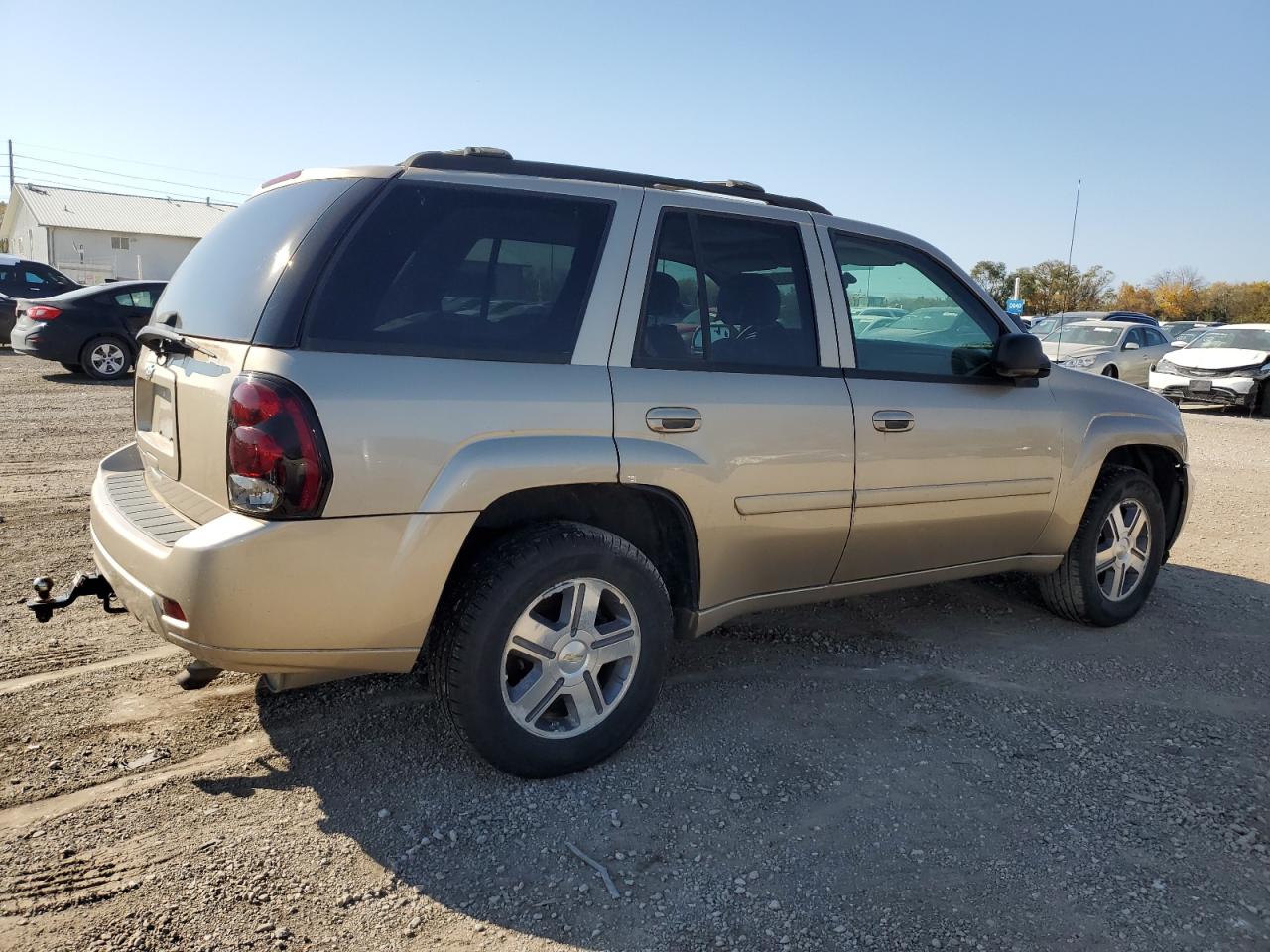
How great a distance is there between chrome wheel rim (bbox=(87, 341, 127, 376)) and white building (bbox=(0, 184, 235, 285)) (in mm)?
35441

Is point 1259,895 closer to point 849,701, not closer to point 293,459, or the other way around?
point 849,701

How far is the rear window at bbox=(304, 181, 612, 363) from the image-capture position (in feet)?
8.99

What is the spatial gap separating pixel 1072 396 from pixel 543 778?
3015mm

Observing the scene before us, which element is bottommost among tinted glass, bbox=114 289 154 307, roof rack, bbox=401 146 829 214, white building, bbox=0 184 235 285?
tinted glass, bbox=114 289 154 307

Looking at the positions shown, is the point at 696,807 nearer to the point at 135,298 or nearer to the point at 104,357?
the point at 104,357

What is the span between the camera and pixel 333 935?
2.40 meters

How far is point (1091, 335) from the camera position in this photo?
58.6 feet

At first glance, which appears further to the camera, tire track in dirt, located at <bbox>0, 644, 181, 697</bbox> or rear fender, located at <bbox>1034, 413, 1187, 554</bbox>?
rear fender, located at <bbox>1034, 413, 1187, 554</bbox>

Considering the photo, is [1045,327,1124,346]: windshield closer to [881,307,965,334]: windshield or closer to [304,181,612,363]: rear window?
[881,307,965,334]: windshield

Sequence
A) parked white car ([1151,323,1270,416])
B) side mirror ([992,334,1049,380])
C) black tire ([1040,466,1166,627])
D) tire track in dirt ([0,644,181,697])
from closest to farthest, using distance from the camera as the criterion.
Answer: tire track in dirt ([0,644,181,697]) → side mirror ([992,334,1049,380]) → black tire ([1040,466,1166,627]) → parked white car ([1151,323,1270,416])

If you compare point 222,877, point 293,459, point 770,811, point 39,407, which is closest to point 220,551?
point 293,459

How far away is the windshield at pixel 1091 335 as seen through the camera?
57.5 feet

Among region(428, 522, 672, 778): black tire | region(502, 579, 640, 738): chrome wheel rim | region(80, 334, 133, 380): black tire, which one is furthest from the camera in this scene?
region(80, 334, 133, 380): black tire

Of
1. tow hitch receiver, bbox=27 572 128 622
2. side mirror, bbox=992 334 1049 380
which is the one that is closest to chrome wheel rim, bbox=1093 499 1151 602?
side mirror, bbox=992 334 1049 380
